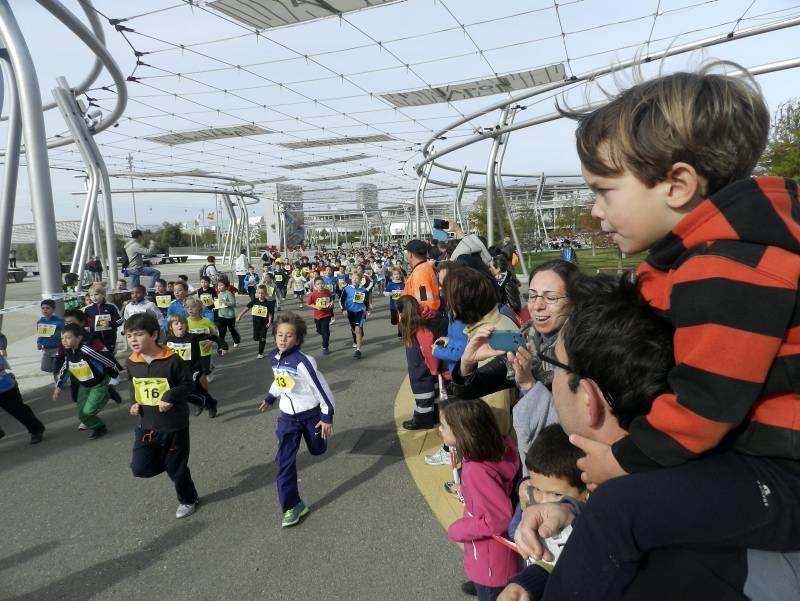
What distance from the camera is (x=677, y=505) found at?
77cm

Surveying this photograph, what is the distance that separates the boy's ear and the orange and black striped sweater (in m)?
0.09

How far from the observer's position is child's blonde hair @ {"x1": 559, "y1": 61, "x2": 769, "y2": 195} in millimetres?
908

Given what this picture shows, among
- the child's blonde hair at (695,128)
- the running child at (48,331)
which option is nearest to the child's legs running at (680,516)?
the child's blonde hair at (695,128)

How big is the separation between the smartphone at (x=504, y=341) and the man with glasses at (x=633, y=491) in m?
1.22

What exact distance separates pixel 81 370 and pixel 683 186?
22.3 feet

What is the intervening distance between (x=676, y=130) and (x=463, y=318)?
7.53 ft

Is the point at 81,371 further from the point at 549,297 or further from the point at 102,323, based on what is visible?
the point at 549,297

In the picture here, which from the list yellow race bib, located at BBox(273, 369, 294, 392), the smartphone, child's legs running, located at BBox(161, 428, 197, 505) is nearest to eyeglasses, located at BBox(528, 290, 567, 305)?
the smartphone

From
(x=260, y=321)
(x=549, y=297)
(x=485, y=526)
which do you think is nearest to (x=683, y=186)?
(x=549, y=297)

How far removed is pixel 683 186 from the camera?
3.10ft

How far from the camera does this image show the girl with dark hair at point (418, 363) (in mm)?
5746

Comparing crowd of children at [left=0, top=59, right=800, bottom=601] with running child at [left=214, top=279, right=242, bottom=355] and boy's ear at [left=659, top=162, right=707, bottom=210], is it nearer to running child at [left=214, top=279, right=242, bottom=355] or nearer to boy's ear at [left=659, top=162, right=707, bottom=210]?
boy's ear at [left=659, top=162, right=707, bottom=210]

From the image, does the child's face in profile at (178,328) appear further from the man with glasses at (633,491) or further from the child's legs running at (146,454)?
the man with glasses at (633,491)

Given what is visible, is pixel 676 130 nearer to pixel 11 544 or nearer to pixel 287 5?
pixel 11 544
